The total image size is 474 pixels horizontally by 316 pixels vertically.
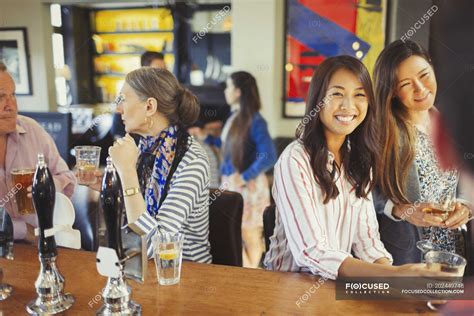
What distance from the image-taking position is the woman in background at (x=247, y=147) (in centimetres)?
245

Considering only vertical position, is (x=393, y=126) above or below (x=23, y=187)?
above

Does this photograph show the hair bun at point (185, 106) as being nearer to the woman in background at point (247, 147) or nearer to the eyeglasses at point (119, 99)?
the eyeglasses at point (119, 99)

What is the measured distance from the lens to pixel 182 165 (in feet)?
4.19

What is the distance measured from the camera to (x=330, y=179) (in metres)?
1.21

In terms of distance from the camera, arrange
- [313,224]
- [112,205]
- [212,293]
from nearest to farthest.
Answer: [112,205], [212,293], [313,224]

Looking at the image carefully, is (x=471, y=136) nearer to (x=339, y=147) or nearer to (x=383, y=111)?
(x=383, y=111)

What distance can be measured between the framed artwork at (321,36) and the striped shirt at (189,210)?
0.63 metres

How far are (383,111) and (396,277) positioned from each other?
1.84ft

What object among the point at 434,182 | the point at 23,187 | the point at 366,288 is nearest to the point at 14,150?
the point at 23,187

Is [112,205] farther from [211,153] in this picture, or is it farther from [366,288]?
[211,153]

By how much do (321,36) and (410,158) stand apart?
0.95 m

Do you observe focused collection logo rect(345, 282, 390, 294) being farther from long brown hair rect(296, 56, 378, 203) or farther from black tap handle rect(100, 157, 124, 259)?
black tap handle rect(100, 157, 124, 259)

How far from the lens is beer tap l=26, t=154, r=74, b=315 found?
908 mm

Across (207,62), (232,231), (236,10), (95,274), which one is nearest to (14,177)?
(95,274)
